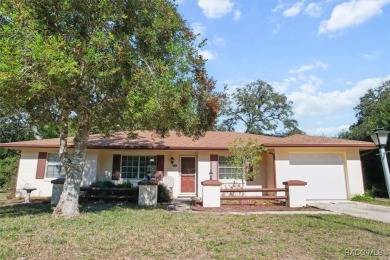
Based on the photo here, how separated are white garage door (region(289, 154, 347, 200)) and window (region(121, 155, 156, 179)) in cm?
766

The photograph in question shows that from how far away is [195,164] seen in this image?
53.7 ft

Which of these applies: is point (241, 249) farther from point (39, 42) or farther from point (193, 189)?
point (193, 189)

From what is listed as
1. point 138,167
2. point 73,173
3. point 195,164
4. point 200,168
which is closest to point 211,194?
point 200,168

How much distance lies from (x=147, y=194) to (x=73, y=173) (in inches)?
156

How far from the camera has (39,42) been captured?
657cm

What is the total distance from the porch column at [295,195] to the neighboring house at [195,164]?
6.92 ft

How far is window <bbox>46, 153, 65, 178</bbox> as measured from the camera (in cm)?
1586

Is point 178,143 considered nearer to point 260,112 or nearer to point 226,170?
point 226,170

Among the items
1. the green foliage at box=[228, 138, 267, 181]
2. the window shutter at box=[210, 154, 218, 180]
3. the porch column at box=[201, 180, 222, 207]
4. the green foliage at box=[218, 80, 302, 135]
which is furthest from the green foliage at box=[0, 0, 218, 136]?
the green foliage at box=[218, 80, 302, 135]

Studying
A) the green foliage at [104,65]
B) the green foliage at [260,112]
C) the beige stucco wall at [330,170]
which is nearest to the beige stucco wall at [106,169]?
the beige stucco wall at [330,170]

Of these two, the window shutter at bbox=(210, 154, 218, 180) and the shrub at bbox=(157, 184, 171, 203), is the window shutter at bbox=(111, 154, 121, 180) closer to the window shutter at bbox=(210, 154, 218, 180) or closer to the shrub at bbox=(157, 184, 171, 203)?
the shrub at bbox=(157, 184, 171, 203)

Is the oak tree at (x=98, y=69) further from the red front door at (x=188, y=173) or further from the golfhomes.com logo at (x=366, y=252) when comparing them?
the red front door at (x=188, y=173)

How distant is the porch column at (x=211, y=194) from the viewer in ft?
39.0

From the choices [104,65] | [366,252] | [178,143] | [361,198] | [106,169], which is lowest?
[366,252]
